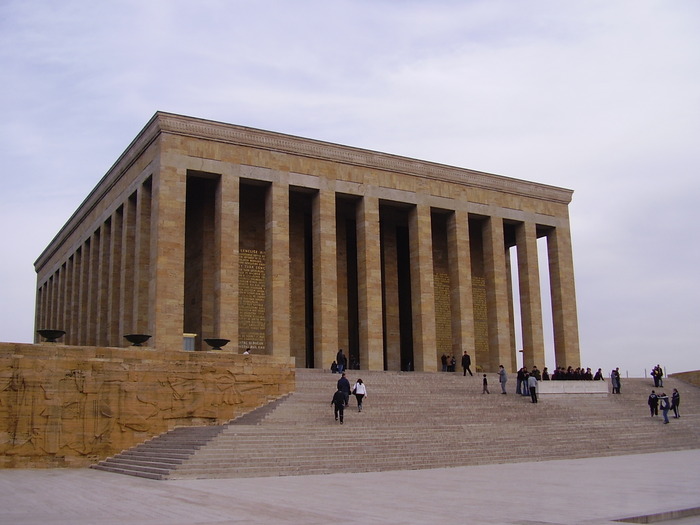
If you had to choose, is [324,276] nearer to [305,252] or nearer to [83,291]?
[305,252]

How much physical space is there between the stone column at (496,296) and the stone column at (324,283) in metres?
8.13

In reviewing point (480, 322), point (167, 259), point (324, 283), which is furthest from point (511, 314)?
point (167, 259)

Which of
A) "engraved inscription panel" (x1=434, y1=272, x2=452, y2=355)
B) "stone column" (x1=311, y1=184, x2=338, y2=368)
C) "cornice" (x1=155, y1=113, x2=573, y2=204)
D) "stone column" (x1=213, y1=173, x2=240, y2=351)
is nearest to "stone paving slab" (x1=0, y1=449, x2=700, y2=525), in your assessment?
"stone column" (x1=213, y1=173, x2=240, y2=351)

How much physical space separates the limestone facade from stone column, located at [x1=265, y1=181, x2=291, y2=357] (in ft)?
0.17

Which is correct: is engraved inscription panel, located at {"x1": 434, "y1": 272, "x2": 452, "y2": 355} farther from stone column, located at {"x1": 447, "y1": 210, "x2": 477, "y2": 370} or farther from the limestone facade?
stone column, located at {"x1": 447, "y1": 210, "x2": 477, "y2": 370}

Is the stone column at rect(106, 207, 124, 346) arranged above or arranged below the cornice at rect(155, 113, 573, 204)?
below

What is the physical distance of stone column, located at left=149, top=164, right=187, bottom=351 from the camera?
25.4 m

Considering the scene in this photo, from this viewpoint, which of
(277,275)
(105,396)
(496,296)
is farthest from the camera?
(496,296)

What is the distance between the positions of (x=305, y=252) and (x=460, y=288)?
702 cm

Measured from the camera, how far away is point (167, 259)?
25.8 metres

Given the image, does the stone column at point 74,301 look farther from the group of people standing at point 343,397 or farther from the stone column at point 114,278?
the group of people standing at point 343,397

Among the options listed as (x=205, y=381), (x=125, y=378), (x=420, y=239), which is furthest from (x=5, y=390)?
(x=420, y=239)

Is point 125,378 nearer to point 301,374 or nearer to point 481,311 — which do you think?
point 301,374

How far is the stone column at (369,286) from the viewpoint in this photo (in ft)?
95.9
